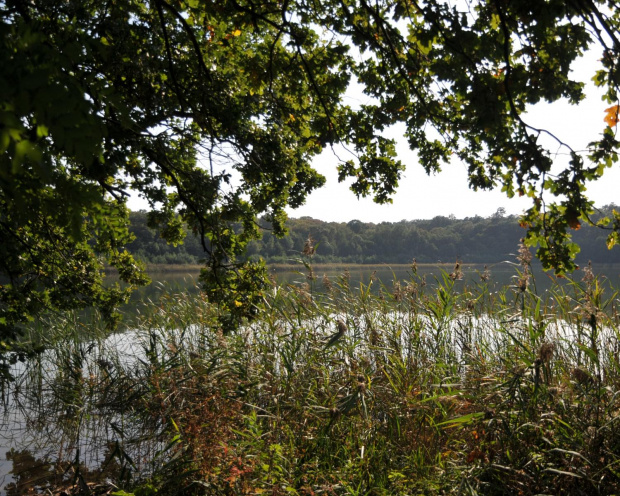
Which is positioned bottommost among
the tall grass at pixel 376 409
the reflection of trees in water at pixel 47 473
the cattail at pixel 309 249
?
the reflection of trees in water at pixel 47 473

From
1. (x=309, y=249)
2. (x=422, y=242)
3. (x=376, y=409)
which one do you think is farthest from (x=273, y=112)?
(x=422, y=242)

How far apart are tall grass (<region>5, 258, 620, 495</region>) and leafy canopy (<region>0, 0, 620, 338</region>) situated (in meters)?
0.75

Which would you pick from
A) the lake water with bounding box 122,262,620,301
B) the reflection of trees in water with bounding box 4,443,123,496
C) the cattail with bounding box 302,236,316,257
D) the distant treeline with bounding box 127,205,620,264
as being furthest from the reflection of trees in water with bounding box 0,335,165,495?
the distant treeline with bounding box 127,205,620,264

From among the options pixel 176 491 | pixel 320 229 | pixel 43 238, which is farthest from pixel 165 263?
pixel 176 491

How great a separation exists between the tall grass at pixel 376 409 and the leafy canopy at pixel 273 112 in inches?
29.5

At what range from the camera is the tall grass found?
10.1ft

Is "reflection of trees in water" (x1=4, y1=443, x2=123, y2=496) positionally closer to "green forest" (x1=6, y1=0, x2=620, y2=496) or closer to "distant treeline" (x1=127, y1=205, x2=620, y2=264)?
"green forest" (x1=6, y1=0, x2=620, y2=496)

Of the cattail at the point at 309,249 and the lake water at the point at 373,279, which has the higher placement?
the cattail at the point at 309,249

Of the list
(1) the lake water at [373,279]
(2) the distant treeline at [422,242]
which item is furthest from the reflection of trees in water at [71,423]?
(2) the distant treeline at [422,242]

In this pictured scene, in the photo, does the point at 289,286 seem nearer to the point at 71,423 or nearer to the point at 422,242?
the point at 71,423

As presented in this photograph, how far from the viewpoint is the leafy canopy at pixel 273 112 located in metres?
→ 2.93

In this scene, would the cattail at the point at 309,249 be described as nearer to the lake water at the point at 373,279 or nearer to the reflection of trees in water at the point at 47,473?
the lake water at the point at 373,279

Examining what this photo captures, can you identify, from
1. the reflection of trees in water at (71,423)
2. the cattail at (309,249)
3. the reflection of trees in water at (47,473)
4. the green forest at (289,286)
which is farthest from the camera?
the cattail at (309,249)

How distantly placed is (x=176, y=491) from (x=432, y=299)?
3.23m
